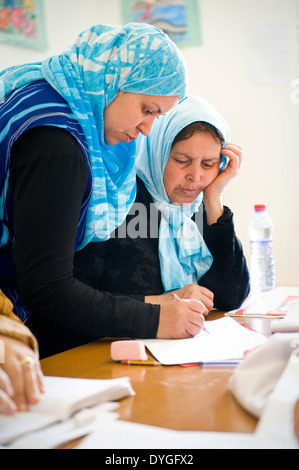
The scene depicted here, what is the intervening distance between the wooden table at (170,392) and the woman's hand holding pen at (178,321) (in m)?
0.13

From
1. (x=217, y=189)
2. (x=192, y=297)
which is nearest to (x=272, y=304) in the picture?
(x=192, y=297)

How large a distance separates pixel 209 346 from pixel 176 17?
252 cm

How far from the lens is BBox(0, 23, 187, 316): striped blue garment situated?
3.41 feet

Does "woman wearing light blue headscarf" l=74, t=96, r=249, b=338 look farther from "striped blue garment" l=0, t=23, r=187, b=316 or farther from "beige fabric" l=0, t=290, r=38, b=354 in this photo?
"beige fabric" l=0, t=290, r=38, b=354

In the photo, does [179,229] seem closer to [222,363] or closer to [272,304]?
[272,304]

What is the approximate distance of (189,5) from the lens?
2.92m

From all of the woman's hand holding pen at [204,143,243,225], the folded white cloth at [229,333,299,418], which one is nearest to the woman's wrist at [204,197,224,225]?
the woman's hand holding pen at [204,143,243,225]

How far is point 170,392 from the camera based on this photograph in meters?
0.75

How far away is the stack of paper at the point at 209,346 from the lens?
35.7 inches

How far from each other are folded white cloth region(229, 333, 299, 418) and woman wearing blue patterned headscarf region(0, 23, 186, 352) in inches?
15.4

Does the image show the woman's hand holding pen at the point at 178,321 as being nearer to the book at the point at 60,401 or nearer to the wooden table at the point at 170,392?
the wooden table at the point at 170,392

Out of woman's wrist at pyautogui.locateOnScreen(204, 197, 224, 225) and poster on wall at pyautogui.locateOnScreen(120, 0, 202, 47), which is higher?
poster on wall at pyautogui.locateOnScreen(120, 0, 202, 47)

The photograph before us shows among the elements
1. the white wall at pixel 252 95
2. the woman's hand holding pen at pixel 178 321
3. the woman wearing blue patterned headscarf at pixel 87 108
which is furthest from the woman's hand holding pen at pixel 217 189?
the white wall at pixel 252 95

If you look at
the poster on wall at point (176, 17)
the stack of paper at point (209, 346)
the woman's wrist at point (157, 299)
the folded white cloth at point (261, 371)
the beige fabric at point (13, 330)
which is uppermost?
the poster on wall at point (176, 17)
